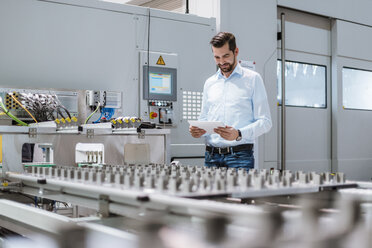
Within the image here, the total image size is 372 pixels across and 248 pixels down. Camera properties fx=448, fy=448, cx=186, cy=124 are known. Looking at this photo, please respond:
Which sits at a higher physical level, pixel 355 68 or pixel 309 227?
pixel 355 68

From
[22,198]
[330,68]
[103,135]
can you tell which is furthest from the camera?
[330,68]

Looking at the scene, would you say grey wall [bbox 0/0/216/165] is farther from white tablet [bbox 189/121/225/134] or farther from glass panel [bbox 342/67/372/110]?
glass panel [bbox 342/67/372/110]

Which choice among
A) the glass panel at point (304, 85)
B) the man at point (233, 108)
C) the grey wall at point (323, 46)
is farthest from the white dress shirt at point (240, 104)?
the glass panel at point (304, 85)

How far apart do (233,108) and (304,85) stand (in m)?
2.41

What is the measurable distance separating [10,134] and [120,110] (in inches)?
62.1

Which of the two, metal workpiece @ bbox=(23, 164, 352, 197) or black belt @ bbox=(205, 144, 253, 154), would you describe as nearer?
metal workpiece @ bbox=(23, 164, 352, 197)

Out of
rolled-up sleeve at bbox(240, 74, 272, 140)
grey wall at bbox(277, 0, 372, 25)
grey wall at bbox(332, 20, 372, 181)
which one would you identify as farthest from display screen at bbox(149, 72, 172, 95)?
grey wall at bbox(332, 20, 372, 181)

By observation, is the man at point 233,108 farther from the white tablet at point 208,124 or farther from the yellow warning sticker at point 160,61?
the yellow warning sticker at point 160,61

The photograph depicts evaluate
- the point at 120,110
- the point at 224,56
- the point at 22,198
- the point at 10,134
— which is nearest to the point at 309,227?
the point at 10,134

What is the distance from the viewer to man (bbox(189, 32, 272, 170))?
2402 mm

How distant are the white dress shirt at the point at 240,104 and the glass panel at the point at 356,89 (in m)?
2.77

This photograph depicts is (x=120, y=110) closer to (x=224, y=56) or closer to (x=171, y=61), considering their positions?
(x=171, y=61)

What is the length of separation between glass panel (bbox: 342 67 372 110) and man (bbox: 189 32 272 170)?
2.78 meters

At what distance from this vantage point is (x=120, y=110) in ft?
10.8
